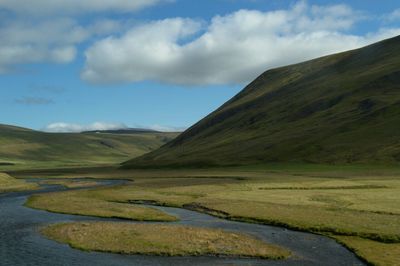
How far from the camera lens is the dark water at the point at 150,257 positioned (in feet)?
141

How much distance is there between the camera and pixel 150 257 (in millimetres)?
45062

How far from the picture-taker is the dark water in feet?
141

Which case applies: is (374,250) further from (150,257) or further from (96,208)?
(96,208)

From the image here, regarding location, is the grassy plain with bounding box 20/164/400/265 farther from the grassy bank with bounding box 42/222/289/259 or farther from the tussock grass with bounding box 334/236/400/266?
the grassy bank with bounding box 42/222/289/259

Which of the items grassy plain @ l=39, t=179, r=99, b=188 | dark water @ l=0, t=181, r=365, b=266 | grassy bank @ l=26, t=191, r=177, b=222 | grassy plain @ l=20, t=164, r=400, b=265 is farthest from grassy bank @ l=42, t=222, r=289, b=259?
grassy plain @ l=39, t=179, r=99, b=188

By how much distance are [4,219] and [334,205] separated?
48.7 meters

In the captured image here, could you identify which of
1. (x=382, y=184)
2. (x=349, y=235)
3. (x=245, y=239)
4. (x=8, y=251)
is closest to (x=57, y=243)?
(x=8, y=251)

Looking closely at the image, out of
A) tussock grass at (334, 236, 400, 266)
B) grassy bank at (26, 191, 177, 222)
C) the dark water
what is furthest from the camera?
grassy bank at (26, 191, 177, 222)

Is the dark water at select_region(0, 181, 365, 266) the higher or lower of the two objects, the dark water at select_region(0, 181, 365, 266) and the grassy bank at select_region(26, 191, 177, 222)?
the lower

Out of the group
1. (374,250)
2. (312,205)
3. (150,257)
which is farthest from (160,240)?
(312,205)

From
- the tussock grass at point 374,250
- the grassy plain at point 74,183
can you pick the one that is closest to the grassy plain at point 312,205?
the tussock grass at point 374,250

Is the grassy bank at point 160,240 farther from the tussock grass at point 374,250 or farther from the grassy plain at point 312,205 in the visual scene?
A: the grassy plain at point 312,205

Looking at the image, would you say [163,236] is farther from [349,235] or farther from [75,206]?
[75,206]

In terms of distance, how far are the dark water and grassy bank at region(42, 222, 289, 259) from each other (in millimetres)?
1513
